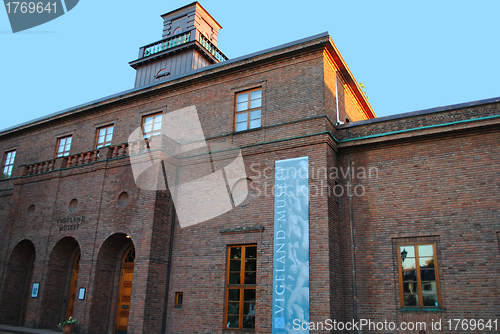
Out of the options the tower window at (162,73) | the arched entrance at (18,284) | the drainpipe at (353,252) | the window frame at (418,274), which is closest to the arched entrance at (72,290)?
the arched entrance at (18,284)

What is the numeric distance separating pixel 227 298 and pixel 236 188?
3.87 m

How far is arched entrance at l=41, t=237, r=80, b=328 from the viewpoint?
17.0m

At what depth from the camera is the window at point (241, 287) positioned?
13.3 meters

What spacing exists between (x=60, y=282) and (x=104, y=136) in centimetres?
685

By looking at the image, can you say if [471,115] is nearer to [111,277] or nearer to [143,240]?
[143,240]

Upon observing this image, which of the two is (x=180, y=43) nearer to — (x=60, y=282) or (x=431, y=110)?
(x=60, y=282)

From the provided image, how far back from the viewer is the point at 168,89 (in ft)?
59.2

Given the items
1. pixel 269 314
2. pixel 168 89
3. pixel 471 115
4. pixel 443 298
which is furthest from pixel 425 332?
pixel 168 89

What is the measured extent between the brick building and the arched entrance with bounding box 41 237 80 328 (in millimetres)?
59

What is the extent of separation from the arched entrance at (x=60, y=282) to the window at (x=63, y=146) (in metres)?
5.09

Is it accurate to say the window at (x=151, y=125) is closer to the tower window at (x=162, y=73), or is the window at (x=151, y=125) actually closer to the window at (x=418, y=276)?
the tower window at (x=162, y=73)

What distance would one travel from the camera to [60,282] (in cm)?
1766

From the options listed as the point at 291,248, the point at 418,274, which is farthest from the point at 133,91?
the point at 418,274

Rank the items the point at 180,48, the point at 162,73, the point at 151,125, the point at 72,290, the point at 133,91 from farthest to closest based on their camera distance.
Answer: the point at 162,73 < the point at 180,48 < the point at 133,91 < the point at 151,125 < the point at 72,290
